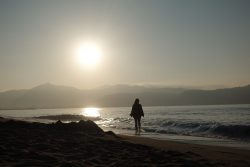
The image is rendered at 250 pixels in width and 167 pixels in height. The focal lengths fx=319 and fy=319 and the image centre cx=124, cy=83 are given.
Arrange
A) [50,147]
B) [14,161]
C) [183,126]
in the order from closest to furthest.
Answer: [14,161]
[50,147]
[183,126]

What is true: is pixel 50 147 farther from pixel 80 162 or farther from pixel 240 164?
pixel 240 164

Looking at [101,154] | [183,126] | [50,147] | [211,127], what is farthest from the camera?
[183,126]

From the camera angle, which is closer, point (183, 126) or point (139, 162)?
point (139, 162)

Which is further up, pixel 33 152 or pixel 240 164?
pixel 33 152

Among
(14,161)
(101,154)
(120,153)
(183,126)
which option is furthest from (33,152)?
(183,126)

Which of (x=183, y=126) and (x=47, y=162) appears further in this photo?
(x=183, y=126)

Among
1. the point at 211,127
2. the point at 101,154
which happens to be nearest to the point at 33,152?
the point at 101,154

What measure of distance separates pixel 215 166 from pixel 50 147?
15.0ft

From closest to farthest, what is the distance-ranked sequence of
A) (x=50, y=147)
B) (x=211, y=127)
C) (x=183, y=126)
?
(x=50, y=147) → (x=211, y=127) → (x=183, y=126)

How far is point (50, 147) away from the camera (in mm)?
9117

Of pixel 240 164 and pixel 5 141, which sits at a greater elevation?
pixel 5 141

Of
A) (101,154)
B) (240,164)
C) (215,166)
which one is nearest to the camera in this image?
(215,166)

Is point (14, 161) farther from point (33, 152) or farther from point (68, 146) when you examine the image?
point (68, 146)

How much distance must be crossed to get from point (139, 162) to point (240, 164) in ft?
8.25
